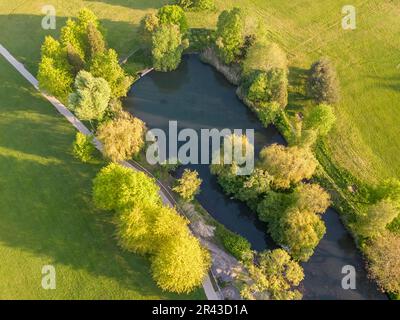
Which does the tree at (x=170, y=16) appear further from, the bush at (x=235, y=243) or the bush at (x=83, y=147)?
the bush at (x=235, y=243)

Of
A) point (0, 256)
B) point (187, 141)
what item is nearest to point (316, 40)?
point (187, 141)

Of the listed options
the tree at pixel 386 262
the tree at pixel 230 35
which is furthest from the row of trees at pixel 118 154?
the tree at pixel 386 262

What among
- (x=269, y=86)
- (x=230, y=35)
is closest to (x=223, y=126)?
(x=269, y=86)

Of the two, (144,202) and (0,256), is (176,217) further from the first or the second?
(0,256)

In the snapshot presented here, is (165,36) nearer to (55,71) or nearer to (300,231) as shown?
(55,71)

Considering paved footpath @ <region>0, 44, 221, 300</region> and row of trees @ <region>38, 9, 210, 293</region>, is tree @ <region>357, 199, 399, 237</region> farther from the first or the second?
paved footpath @ <region>0, 44, 221, 300</region>

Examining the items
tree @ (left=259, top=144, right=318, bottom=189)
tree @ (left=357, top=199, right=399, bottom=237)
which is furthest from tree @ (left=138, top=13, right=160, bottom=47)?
tree @ (left=357, top=199, right=399, bottom=237)
